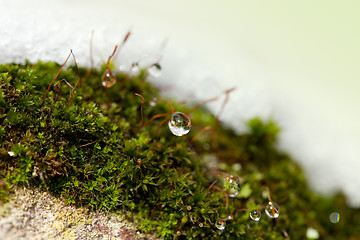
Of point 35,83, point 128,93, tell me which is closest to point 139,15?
point 128,93

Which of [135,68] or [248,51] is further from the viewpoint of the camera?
[248,51]

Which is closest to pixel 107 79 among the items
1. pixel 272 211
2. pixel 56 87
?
pixel 56 87

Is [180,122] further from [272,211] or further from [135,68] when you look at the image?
[272,211]

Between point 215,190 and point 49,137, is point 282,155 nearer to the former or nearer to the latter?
point 215,190

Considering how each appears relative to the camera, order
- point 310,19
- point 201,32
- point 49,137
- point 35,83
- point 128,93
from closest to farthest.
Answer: point 49,137 < point 35,83 < point 128,93 < point 201,32 < point 310,19

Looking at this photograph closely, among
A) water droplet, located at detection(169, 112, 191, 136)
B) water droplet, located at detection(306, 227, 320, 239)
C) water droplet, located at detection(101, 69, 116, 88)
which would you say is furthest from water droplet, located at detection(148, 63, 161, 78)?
water droplet, located at detection(306, 227, 320, 239)

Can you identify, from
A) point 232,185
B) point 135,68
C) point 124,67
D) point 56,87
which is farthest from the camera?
point 124,67
